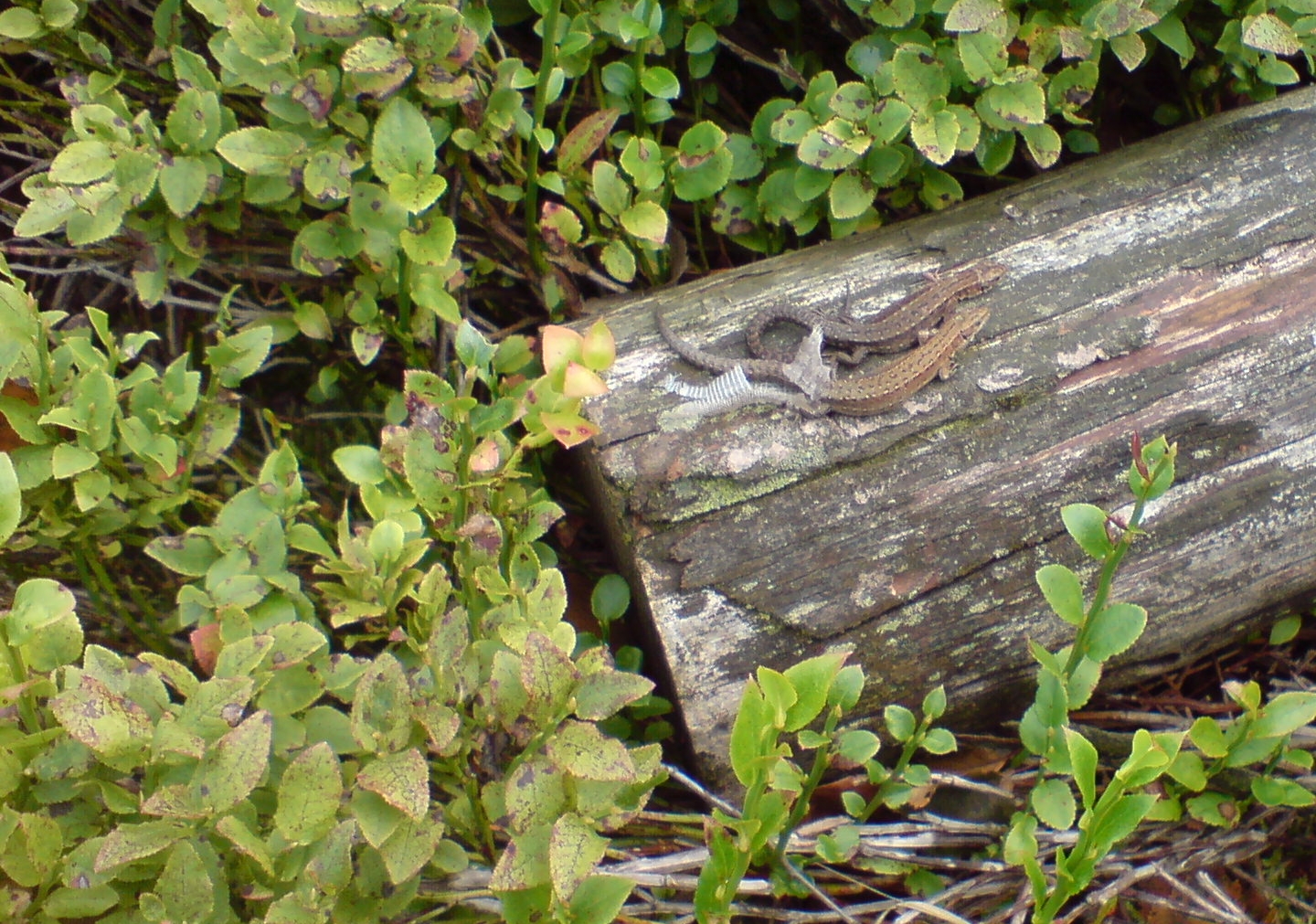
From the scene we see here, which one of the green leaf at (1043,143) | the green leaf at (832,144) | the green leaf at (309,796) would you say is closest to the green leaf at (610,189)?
the green leaf at (832,144)

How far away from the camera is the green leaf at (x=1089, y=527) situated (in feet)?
5.61

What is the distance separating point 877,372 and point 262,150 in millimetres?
1768

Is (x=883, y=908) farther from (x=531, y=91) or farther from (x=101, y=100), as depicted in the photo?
(x=101, y=100)

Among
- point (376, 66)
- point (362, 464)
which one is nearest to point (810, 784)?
point (362, 464)

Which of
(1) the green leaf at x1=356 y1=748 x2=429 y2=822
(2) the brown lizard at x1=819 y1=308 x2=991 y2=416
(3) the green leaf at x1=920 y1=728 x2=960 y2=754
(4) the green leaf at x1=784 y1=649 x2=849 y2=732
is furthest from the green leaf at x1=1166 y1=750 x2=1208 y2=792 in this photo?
(1) the green leaf at x1=356 y1=748 x2=429 y2=822

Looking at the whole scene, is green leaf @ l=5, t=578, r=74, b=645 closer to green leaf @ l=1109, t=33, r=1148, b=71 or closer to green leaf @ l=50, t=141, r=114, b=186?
green leaf @ l=50, t=141, r=114, b=186

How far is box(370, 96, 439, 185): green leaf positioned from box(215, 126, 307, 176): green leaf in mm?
263

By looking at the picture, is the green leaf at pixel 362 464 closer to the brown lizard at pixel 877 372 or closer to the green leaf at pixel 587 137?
the brown lizard at pixel 877 372

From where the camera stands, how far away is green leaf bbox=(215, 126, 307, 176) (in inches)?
94.0

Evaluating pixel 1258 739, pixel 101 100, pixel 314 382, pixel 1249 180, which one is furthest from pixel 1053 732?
pixel 101 100

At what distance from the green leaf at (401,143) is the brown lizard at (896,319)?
3.34 ft

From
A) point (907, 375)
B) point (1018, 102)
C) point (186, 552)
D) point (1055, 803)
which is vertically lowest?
point (1055, 803)

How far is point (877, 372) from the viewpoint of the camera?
2732 mm

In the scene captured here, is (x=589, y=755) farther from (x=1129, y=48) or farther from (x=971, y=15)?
(x=1129, y=48)
